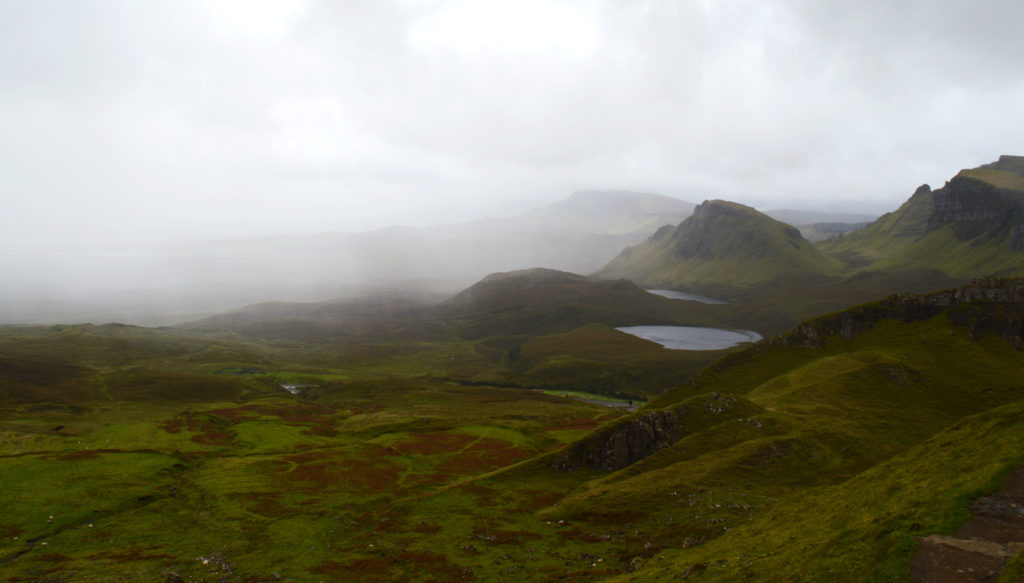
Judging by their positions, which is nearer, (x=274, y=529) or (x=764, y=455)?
(x=274, y=529)

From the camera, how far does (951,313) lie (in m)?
157

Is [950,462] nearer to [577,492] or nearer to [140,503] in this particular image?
[577,492]

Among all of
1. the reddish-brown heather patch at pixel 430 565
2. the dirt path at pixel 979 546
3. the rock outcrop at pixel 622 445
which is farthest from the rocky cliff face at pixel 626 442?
the dirt path at pixel 979 546

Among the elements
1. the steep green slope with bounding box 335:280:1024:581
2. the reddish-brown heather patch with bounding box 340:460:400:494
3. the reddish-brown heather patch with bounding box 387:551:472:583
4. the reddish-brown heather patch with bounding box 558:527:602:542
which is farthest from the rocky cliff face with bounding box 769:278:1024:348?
the reddish-brown heather patch with bounding box 387:551:472:583

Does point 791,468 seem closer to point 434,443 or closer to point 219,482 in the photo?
point 434,443

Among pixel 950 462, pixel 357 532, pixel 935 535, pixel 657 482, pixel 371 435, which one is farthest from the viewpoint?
pixel 371 435

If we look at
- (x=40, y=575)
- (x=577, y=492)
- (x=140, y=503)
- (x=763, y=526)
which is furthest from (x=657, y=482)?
(x=140, y=503)

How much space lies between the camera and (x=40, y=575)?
191 ft

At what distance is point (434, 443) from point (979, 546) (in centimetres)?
11434

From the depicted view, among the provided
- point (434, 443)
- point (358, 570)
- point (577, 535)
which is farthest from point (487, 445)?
point (358, 570)

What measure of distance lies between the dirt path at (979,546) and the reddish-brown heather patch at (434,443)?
10374 cm

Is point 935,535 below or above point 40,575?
above

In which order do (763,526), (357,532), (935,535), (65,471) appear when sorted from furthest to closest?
(65,471), (357,532), (763,526), (935,535)

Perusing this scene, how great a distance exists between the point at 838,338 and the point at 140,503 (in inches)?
7170
